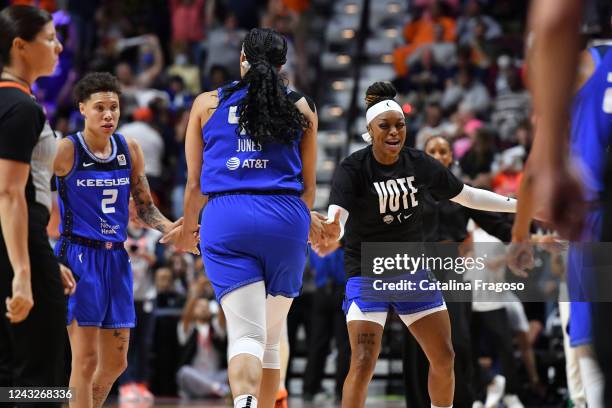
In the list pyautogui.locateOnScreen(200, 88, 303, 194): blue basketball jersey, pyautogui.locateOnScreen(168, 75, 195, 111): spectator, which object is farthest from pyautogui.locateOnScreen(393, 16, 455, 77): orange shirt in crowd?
pyautogui.locateOnScreen(200, 88, 303, 194): blue basketball jersey

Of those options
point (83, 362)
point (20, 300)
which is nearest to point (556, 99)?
point (20, 300)

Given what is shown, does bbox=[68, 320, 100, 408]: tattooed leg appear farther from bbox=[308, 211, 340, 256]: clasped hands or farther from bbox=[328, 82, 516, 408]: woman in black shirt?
bbox=[328, 82, 516, 408]: woman in black shirt

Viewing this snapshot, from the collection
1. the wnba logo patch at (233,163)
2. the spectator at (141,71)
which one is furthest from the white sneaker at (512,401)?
the spectator at (141,71)

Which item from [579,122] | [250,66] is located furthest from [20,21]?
[579,122]

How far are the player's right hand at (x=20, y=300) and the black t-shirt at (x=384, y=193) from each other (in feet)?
8.53

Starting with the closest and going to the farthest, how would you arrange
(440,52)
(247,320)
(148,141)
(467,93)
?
(247,320)
(148,141)
(467,93)
(440,52)

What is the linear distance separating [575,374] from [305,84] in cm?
917

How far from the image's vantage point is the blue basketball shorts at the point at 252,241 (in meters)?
5.25

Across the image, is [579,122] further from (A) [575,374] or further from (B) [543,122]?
(A) [575,374]

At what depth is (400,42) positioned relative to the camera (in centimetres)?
1739

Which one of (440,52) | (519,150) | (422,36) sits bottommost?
(519,150)

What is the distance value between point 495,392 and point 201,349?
11.5ft

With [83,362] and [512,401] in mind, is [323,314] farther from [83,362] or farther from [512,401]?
[83,362]

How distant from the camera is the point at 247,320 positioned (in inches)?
205
